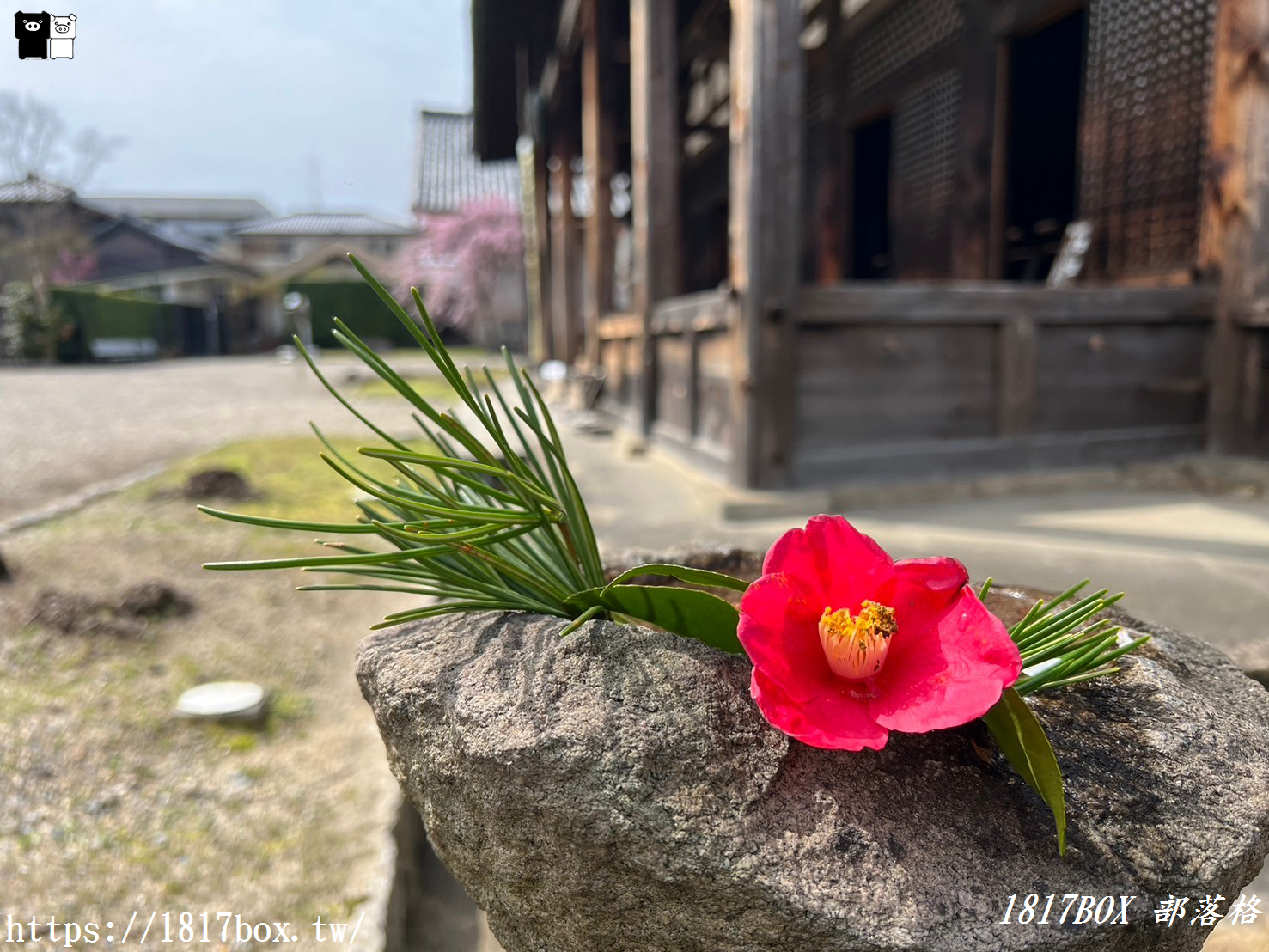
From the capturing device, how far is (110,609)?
2992 mm

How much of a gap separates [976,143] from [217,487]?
16.5 ft

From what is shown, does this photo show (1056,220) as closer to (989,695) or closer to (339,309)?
(989,695)

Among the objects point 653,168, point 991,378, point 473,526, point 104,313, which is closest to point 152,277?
point 104,313

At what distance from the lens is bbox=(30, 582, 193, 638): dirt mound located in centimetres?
284

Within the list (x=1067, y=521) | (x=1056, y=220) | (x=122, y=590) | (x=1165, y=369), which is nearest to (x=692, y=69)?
(x=1056, y=220)

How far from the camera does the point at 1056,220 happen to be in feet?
19.4

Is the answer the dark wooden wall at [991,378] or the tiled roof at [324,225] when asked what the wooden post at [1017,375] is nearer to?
the dark wooden wall at [991,378]

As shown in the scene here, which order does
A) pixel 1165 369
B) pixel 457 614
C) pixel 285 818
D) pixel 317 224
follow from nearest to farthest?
1. pixel 457 614
2. pixel 285 818
3. pixel 1165 369
4. pixel 317 224

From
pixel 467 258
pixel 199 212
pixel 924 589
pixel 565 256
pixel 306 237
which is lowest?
pixel 924 589

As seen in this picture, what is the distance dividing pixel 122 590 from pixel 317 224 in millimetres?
35255

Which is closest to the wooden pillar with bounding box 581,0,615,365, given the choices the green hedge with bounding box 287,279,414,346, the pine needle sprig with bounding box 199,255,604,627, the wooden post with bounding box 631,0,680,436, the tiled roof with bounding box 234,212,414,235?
the wooden post with bounding box 631,0,680,436

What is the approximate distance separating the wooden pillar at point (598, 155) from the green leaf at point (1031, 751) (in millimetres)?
5982

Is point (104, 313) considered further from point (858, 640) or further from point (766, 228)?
point (858, 640)

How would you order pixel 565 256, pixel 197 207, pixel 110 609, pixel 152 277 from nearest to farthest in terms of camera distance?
pixel 110 609 → pixel 565 256 → pixel 152 277 → pixel 197 207
